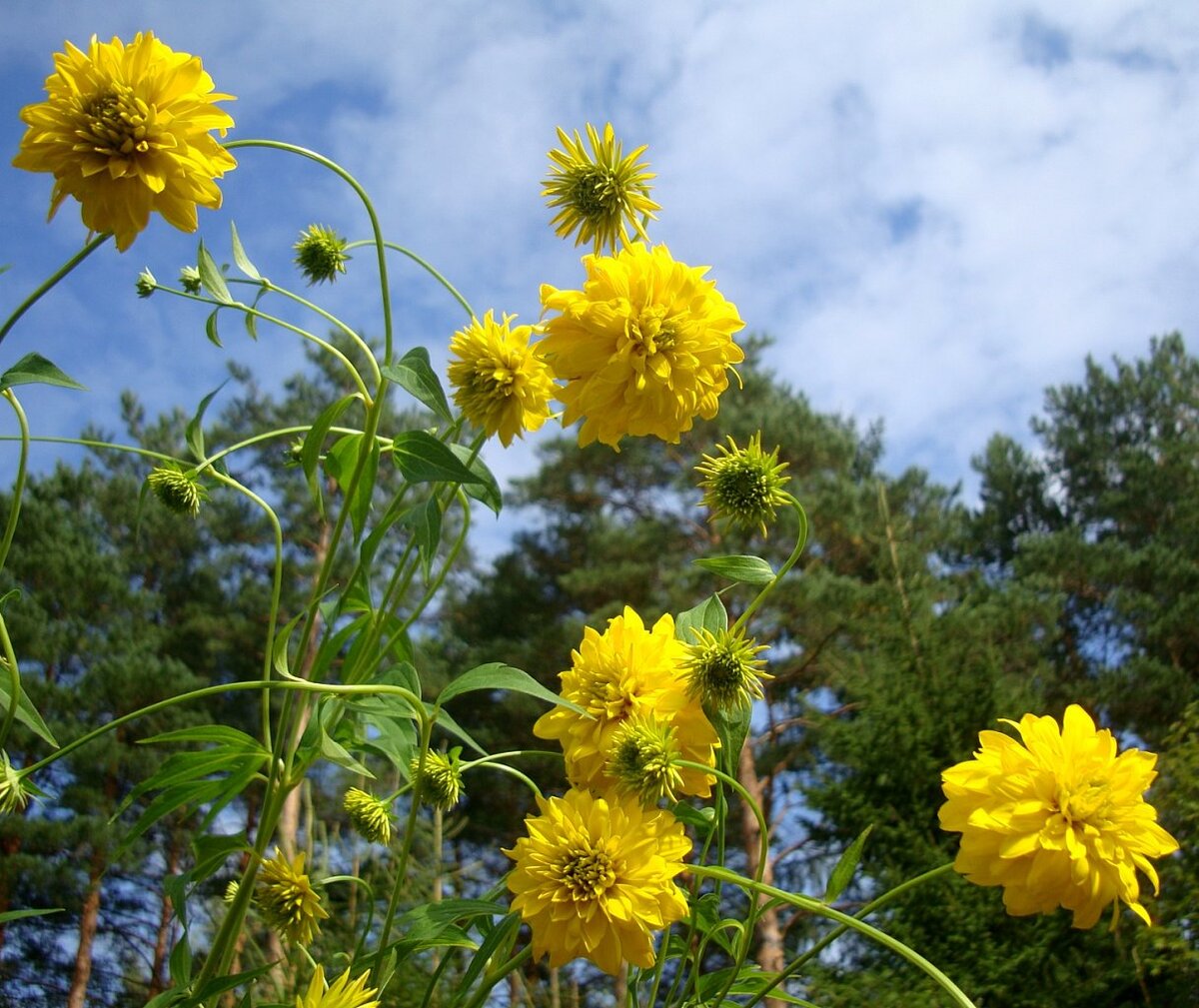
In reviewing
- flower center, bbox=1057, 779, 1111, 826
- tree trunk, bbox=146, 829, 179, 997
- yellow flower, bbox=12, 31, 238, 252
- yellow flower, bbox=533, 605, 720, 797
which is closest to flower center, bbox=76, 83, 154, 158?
yellow flower, bbox=12, 31, 238, 252

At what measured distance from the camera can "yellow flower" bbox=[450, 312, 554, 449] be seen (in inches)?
26.6

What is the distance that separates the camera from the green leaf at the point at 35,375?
64 cm

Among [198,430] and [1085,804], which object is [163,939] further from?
[1085,804]

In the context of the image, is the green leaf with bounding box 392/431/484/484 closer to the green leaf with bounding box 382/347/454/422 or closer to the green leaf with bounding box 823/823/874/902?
the green leaf with bounding box 382/347/454/422

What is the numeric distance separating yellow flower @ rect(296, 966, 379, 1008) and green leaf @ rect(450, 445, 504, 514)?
0.27m

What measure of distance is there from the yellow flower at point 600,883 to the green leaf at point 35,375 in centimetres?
38

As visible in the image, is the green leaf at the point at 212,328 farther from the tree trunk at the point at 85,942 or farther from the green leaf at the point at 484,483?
the tree trunk at the point at 85,942

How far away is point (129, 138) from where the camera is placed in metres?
0.56

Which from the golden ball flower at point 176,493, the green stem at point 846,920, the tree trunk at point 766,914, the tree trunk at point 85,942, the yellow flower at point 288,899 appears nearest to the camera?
the green stem at point 846,920

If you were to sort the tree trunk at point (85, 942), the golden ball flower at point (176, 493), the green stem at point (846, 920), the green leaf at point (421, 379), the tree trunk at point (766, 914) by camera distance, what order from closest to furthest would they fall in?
the green stem at point (846, 920) < the green leaf at point (421, 379) < the golden ball flower at point (176, 493) < the tree trunk at point (766, 914) < the tree trunk at point (85, 942)

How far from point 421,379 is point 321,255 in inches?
11.7

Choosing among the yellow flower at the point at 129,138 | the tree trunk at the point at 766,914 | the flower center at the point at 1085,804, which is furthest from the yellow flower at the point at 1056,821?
the tree trunk at the point at 766,914

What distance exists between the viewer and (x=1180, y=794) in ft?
14.3

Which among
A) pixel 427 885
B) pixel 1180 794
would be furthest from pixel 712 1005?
pixel 1180 794
